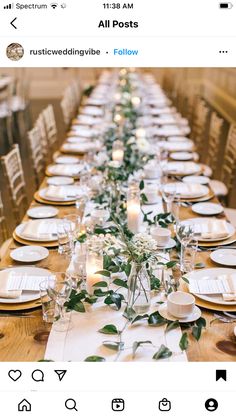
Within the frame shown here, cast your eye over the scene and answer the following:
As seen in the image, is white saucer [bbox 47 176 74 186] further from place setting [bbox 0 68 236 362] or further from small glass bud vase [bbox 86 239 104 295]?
small glass bud vase [bbox 86 239 104 295]

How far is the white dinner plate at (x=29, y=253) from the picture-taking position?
1.86 meters

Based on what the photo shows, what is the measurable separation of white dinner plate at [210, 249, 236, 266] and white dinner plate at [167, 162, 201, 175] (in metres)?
1.08

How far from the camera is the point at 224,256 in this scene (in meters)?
1.87

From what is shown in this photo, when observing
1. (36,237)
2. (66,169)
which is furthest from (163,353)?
(66,169)

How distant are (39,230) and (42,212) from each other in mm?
256

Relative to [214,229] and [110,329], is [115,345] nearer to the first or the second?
Answer: [110,329]

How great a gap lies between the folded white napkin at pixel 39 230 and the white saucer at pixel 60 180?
0.61 m

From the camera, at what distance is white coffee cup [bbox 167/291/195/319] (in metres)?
1.46

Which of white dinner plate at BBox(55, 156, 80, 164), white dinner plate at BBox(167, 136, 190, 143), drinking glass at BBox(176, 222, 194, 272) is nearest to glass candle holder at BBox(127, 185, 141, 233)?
drinking glass at BBox(176, 222, 194, 272)

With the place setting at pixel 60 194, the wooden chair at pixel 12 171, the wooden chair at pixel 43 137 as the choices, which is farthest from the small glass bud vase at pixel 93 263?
the wooden chair at pixel 43 137
